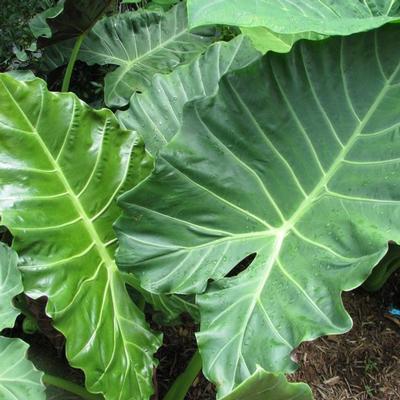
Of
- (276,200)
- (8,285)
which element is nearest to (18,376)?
(8,285)

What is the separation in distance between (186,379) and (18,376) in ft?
1.63

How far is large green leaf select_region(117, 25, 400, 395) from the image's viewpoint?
3.28 feet

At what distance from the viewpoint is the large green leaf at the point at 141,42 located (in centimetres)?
194

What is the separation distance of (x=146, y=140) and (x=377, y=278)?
3.00ft

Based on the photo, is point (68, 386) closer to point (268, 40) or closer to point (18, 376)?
point (18, 376)

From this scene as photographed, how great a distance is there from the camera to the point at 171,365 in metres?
1.69

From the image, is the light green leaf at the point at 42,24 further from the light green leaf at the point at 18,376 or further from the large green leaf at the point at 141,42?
the light green leaf at the point at 18,376

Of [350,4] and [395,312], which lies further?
[395,312]

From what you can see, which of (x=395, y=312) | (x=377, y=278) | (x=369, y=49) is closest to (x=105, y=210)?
(x=369, y=49)

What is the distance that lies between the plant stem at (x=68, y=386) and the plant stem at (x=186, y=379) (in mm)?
190

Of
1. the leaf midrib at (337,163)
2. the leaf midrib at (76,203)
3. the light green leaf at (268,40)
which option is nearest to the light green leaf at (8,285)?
the leaf midrib at (76,203)

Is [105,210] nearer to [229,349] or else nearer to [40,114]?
[40,114]

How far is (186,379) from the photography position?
4.70ft

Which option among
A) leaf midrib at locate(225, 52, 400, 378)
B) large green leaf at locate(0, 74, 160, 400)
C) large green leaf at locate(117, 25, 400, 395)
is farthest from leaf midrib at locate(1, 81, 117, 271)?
leaf midrib at locate(225, 52, 400, 378)
